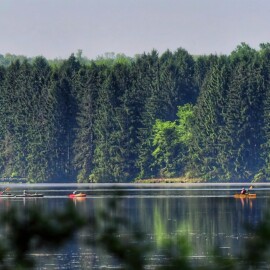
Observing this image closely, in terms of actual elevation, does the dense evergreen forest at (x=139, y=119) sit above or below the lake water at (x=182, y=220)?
above

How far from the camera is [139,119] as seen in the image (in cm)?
11156

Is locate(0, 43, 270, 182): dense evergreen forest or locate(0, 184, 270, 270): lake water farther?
locate(0, 43, 270, 182): dense evergreen forest

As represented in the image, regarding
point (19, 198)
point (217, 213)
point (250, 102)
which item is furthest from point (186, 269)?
point (250, 102)

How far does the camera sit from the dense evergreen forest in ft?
351

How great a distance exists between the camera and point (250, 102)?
4183 inches

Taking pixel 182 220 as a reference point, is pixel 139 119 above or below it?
above

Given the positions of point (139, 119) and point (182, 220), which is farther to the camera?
point (139, 119)

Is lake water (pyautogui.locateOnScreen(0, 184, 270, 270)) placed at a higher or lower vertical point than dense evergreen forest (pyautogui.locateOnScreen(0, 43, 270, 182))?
lower

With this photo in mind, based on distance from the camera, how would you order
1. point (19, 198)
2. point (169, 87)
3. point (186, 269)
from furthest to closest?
1. point (169, 87)
2. point (19, 198)
3. point (186, 269)

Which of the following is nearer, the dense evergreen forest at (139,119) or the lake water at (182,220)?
the lake water at (182,220)

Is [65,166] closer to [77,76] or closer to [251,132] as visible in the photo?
[77,76]

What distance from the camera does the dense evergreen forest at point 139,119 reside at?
4215 inches

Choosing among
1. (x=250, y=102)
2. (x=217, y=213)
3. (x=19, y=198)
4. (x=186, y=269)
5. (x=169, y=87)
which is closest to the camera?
(x=186, y=269)

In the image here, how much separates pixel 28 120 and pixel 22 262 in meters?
113
